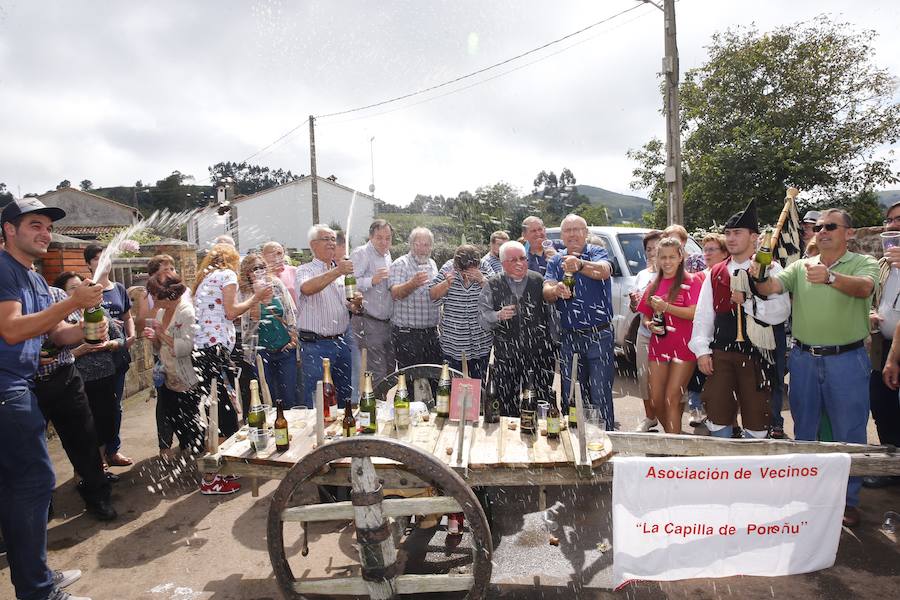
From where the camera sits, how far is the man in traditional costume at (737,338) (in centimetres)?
413

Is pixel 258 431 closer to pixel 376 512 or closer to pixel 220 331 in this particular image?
pixel 376 512

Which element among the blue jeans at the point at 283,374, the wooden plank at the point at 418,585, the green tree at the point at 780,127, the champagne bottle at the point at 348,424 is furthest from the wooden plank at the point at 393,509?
the green tree at the point at 780,127

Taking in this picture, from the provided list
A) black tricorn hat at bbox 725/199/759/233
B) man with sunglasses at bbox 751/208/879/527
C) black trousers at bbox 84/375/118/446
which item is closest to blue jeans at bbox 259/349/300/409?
black trousers at bbox 84/375/118/446

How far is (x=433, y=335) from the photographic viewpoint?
5.57 meters

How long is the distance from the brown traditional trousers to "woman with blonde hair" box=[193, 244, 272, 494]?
3970mm

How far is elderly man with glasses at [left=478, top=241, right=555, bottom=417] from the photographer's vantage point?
4.93 meters

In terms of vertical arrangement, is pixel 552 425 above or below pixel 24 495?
above

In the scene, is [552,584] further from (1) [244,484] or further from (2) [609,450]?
(1) [244,484]

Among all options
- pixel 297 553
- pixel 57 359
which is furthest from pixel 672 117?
pixel 57 359

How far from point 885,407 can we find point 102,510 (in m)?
6.55

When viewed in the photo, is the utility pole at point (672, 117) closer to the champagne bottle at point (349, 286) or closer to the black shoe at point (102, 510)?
the champagne bottle at point (349, 286)

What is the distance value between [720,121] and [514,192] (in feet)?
72.0

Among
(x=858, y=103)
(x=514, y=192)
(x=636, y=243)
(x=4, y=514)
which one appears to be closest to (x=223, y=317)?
(x=4, y=514)

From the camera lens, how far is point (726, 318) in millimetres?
4301
